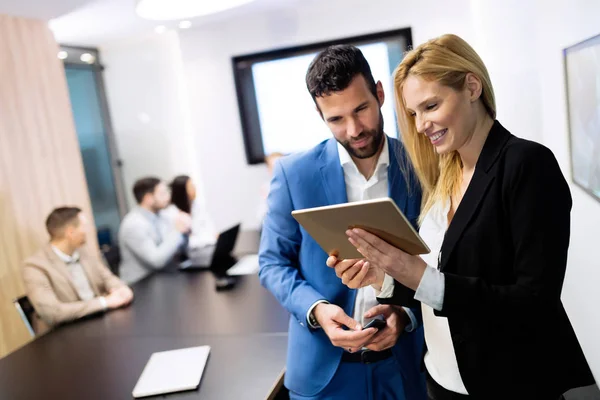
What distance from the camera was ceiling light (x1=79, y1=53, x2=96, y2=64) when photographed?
6.31 metres

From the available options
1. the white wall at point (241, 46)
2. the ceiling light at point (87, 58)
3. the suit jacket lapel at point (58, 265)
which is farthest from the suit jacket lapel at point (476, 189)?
the ceiling light at point (87, 58)

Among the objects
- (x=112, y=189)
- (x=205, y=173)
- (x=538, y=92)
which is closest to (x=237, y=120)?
(x=205, y=173)

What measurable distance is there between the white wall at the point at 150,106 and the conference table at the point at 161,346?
3497 mm

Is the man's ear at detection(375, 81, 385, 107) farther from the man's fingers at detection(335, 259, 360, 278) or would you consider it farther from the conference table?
the conference table

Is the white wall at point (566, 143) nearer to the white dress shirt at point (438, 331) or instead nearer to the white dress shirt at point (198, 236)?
the white dress shirt at point (438, 331)

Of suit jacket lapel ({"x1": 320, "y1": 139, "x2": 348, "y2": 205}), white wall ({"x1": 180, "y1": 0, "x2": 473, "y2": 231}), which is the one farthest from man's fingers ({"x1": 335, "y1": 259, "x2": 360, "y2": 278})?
white wall ({"x1": 180, "y1": 0, "x2": 473, "y2": 231})

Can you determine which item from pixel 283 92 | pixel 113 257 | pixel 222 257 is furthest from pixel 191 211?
pixel 283 92

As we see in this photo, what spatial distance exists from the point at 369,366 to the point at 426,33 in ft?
14.2

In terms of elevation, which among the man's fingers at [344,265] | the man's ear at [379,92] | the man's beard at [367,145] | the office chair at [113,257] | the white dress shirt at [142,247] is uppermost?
the man's ear at [379,92]

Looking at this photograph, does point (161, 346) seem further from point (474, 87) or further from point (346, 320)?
point (474, 87)

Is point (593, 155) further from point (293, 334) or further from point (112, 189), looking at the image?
point (112, 189)

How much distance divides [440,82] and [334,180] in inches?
18.8

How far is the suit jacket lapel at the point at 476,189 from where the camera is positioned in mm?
1150

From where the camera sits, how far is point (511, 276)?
1.14 m
